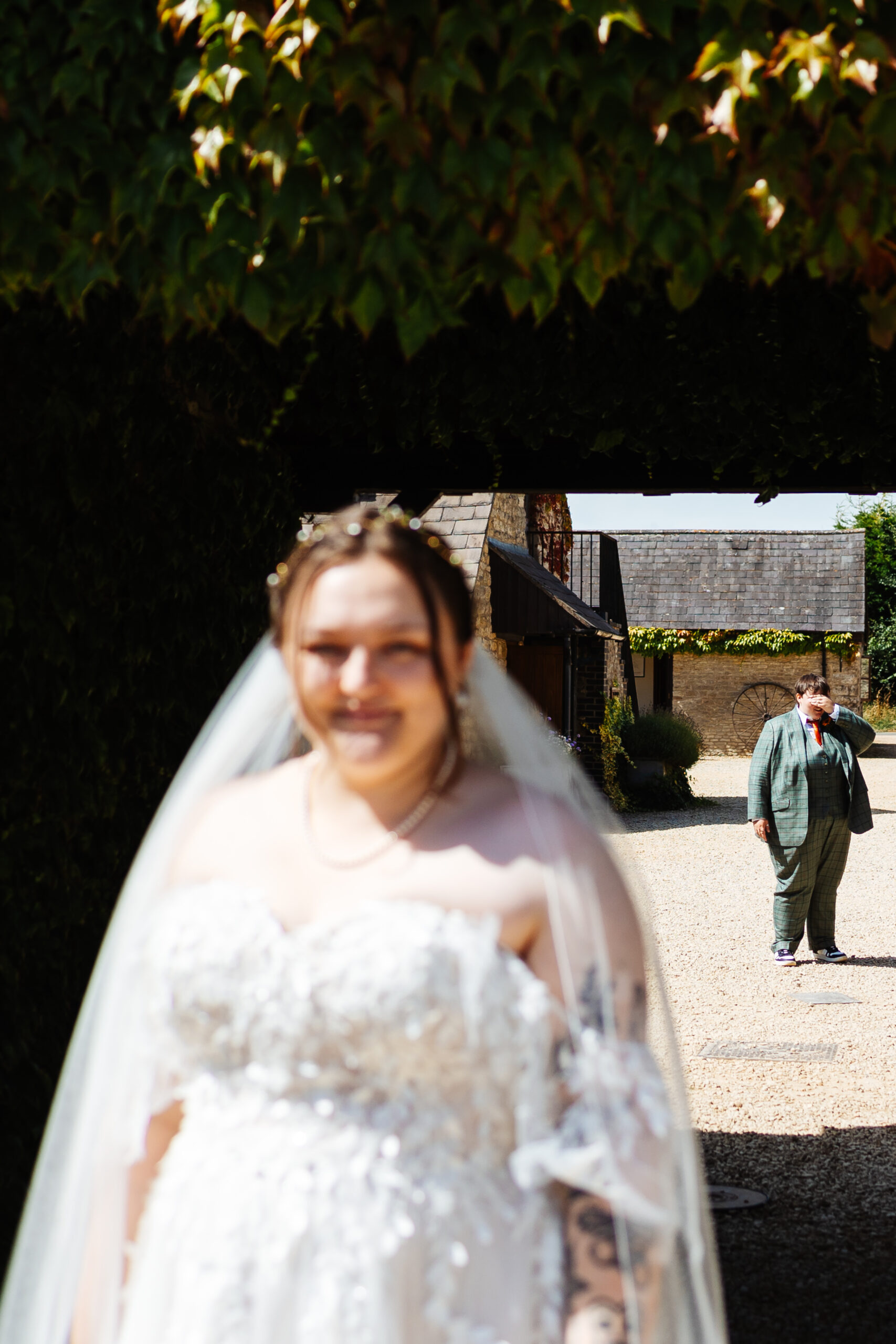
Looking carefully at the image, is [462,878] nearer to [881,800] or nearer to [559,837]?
[559,837]

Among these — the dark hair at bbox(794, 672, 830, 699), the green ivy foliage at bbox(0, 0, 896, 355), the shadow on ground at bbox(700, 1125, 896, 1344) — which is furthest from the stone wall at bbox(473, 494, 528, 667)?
the green ivy foliage at bbox(0, 0, 896, 355)

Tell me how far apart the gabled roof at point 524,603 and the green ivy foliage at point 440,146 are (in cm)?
1489

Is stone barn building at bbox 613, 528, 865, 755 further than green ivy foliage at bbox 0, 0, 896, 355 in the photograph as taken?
Yes

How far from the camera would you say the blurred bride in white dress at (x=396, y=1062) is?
170cm

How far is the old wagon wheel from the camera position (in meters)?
34.6

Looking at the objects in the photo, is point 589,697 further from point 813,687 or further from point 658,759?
point 813,687

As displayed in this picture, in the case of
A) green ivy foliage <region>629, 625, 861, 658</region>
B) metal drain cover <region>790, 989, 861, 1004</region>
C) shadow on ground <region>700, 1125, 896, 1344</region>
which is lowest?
shadow on ground <region>700, 1125, 896, 1344</region>

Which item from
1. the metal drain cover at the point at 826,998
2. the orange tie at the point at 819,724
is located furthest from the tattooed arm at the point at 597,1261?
the orange tie at the point at 819,724

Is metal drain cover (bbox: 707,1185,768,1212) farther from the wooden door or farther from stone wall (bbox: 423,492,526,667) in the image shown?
the wooden door

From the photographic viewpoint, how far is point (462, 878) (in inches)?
69.8

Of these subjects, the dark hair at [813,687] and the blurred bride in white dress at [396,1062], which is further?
the dark hair at [813,687]

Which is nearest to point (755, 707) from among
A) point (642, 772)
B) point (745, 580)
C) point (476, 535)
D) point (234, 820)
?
point (745, 580)

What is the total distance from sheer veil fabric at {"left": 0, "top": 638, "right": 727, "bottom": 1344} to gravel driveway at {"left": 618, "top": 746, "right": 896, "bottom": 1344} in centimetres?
53

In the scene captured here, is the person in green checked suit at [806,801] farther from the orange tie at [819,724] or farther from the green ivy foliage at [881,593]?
the green ivy foliage at [881,593]
